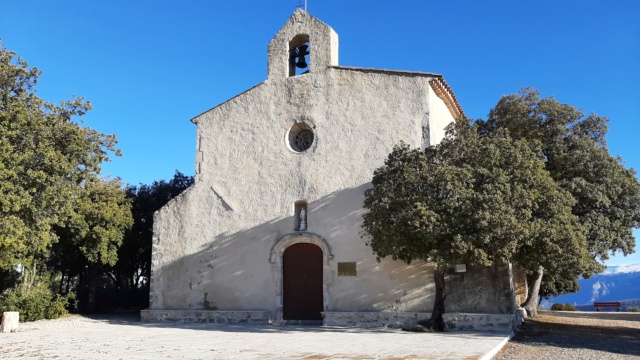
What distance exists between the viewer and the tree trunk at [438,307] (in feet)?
47.3

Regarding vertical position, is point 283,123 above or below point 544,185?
above

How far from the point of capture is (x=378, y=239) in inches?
556

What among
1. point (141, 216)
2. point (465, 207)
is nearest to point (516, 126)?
point (465, 207)

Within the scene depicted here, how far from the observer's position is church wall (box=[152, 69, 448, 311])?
16.5 metres

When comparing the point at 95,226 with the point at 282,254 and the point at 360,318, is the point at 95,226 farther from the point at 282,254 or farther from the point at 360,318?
the point at 360,318

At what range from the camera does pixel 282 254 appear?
17.4 metres

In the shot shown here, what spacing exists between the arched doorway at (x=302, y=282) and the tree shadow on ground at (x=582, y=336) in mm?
6203

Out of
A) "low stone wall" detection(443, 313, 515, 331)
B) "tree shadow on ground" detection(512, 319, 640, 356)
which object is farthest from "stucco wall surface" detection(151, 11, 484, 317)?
"tree shadow on ground" detection(512, 319, 640, 356)

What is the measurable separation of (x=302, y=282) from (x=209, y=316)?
340 centimetres

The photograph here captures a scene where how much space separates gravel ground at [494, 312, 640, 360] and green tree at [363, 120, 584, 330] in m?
2.04

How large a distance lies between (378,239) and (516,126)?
7209 millimetres

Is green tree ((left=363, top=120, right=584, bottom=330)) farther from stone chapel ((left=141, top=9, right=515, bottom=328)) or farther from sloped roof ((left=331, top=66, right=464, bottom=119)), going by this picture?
sloped roof ((left=331, top=66, right=464, bottom=119))

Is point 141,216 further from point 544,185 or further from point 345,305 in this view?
point 544,185

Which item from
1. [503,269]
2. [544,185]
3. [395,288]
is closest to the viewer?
[544,185]
